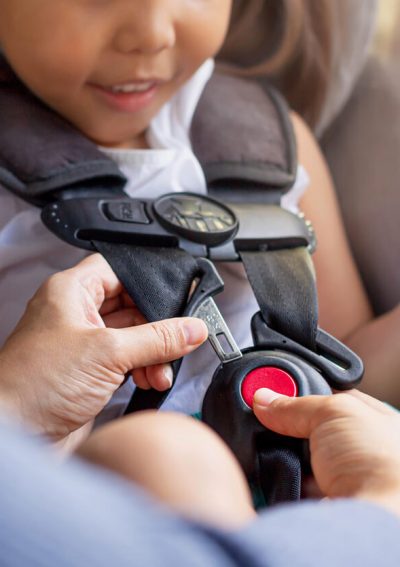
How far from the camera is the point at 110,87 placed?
73 cm

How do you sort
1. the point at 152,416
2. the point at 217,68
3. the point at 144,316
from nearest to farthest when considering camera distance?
the point at 152,416, the point at 144,316, the point at 217,68

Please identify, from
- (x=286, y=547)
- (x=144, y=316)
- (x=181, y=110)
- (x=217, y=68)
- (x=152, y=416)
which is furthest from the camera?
(x=217, y=68)

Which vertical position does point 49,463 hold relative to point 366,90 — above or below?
above

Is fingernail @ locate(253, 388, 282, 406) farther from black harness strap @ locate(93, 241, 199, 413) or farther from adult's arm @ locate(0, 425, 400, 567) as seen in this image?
adult's arm @ locate(0, 425, 400, 567)

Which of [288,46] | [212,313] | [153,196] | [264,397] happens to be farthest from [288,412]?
[288,46]

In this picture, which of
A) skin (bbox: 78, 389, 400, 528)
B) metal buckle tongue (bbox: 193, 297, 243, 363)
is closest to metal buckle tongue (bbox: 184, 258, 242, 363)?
metal buckle tongue (bbox: 193, 297, 243, 363)

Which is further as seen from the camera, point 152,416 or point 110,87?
point 110,87

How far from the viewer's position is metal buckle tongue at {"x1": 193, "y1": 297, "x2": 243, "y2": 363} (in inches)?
24.1

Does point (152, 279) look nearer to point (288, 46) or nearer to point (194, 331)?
point (194, 331)

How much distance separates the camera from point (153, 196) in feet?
2.53

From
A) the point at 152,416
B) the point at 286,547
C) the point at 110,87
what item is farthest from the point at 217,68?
the point at 286,547

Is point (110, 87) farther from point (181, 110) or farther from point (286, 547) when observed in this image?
point (286, 547)

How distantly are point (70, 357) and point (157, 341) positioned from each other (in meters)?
0.06

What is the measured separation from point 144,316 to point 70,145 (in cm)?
18
